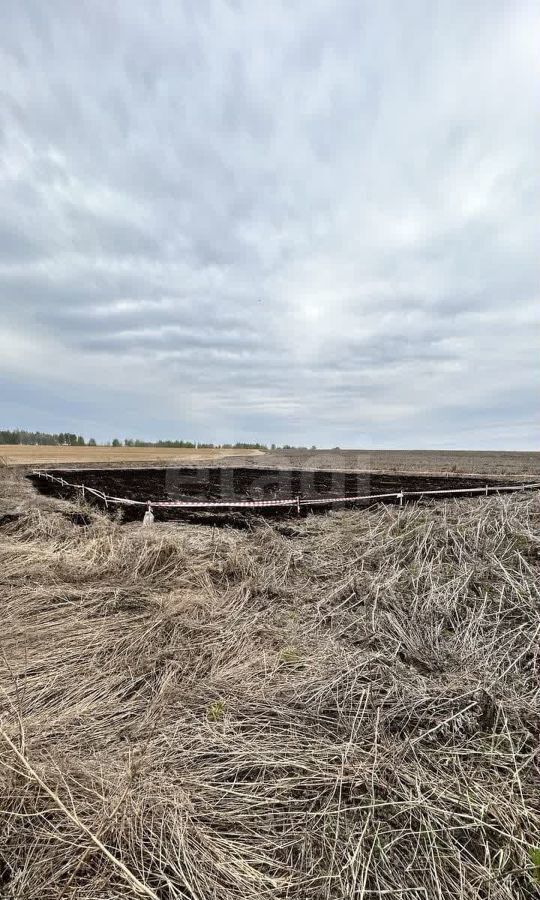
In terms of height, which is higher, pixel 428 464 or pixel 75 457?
pixel 428 464

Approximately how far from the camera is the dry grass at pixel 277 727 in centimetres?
182

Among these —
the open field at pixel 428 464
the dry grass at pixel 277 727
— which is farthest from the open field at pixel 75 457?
the dry grass at pixel 277 727

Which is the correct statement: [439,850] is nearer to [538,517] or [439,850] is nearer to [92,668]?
[92,668]

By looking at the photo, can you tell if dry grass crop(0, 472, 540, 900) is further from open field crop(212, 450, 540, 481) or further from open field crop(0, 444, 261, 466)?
open field crop(0, 444, 261, 466)

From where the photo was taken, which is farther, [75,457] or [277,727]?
[75,457]

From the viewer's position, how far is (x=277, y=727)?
271cm

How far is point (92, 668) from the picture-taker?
3.43 m

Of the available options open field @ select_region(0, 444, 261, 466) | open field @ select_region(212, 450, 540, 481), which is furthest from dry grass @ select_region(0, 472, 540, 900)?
open field @ select_region(0, 444, 261, 466)

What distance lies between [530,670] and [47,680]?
12.2 ft

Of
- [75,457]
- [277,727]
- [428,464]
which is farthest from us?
[75,457]

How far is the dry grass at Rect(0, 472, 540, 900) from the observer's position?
1817mm

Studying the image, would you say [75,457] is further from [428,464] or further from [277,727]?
[277,727]

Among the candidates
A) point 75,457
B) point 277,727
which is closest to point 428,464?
point 75,457

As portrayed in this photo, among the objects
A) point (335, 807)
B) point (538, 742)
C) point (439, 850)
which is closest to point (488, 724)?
point (538, 742)
